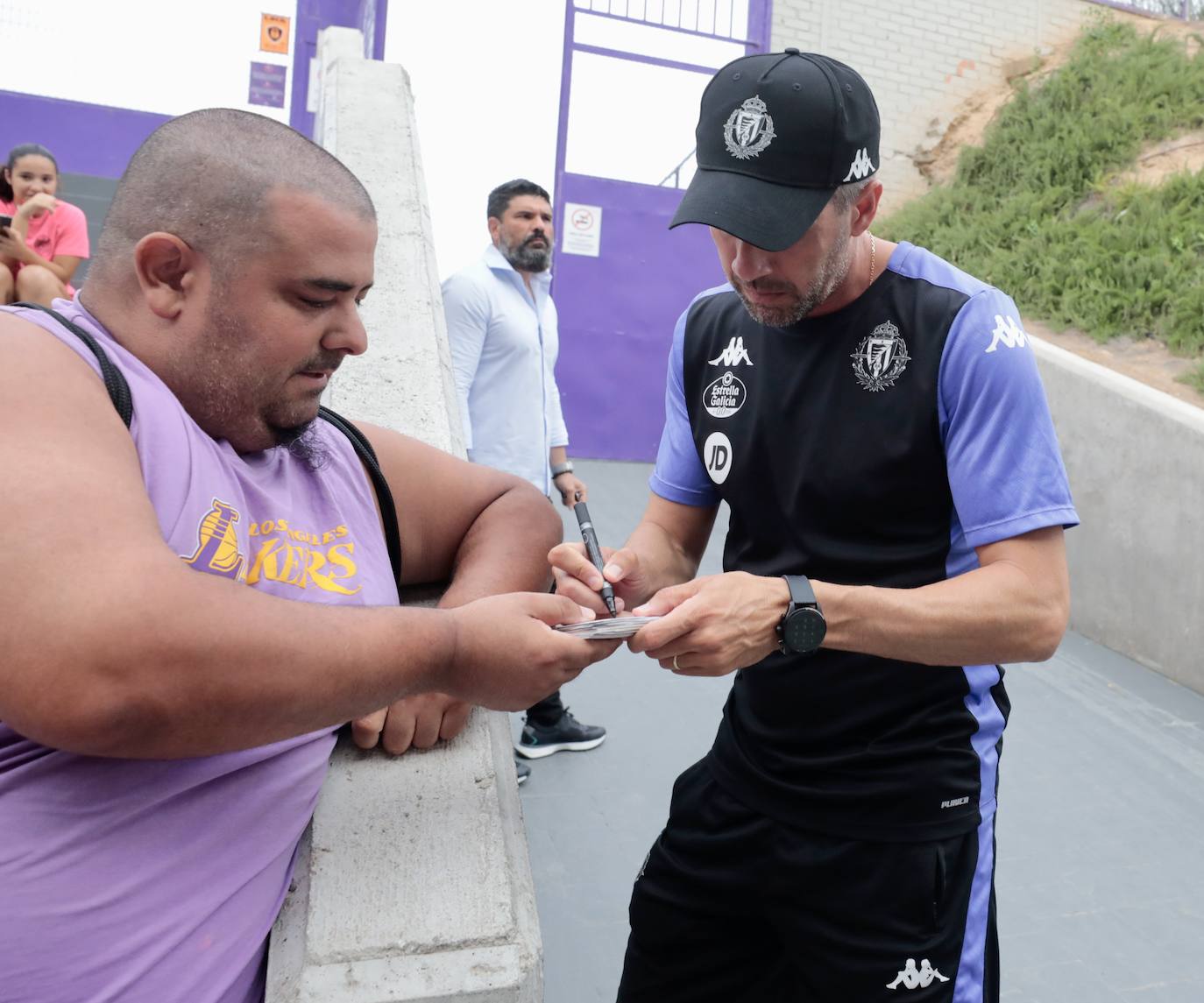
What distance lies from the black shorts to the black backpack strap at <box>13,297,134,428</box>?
4.31ft

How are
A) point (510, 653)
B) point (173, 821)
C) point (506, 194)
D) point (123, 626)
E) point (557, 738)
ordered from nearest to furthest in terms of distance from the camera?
point (123, 626), point (173, 821), point (510, 653), point (557, 738), point (506, 194)

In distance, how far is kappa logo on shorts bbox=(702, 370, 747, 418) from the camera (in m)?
1.99

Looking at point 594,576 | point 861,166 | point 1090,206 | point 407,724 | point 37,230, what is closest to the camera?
point 407,724

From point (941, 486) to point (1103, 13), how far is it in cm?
1493

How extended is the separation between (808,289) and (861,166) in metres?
0.24

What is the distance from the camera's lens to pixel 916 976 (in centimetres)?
172

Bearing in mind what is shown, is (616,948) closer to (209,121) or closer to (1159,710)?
(209,121)

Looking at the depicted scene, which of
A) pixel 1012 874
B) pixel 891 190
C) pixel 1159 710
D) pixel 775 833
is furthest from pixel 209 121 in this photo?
pixel 891 190

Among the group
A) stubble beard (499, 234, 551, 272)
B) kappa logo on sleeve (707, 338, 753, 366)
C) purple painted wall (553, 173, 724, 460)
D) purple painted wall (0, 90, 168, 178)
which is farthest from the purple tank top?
purple painted wall (553, 173, 724, 460)

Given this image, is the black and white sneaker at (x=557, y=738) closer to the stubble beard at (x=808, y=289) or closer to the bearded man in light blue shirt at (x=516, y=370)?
the bearded man in light blue shirt at (x=516, y=370)

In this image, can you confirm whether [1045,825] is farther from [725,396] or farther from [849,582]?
[725,396]

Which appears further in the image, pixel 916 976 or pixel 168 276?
pixel 916 976

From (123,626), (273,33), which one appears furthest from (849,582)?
(273,33)

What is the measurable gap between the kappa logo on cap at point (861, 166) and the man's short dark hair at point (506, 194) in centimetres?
329
